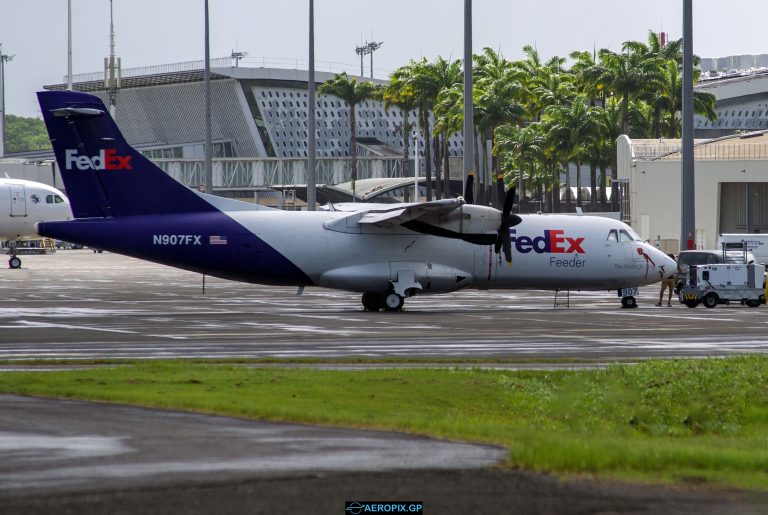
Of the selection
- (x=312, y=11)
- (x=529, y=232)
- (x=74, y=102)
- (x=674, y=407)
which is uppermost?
(x=312, y=11)

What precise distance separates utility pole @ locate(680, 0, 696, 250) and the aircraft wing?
1481 cm

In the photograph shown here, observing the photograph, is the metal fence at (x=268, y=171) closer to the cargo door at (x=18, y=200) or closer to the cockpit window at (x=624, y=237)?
the cargo door at (x=18, y=200)

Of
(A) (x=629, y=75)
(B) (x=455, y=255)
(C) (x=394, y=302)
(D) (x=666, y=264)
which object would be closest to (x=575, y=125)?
(A) (x=629, y=75)

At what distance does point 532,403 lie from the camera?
1761 centimetres

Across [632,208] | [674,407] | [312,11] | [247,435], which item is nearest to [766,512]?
[247,435]

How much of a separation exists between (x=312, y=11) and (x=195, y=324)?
100.0ft

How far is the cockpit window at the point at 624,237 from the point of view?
41719mm

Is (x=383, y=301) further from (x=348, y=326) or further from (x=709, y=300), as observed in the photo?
(x=709, y=300)

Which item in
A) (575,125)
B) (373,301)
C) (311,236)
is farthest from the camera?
(575,125)

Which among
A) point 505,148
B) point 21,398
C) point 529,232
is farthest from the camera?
point 505,148

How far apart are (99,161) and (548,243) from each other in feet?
48.0

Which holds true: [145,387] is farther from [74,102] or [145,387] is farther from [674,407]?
[74,102]

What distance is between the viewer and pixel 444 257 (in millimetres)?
39219

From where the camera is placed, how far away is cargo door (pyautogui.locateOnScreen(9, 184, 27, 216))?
68125 mm
